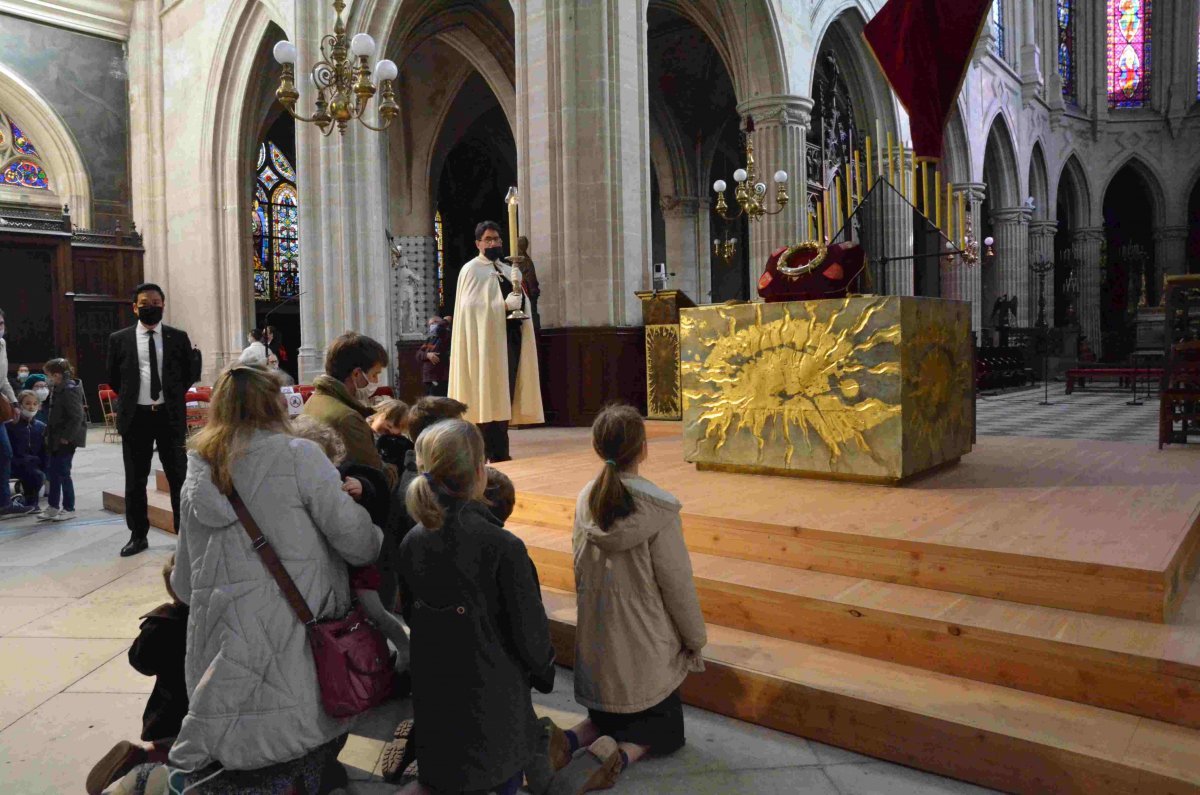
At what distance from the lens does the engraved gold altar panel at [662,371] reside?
8648 millimetres

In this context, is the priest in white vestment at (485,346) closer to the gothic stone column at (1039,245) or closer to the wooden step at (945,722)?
the wooden step at (945,722)

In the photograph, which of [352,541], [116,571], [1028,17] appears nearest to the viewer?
[352,541]

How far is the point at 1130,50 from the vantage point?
2745 centimetres

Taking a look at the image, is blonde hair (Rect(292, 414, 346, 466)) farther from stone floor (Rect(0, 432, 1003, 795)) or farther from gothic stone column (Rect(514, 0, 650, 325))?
gothic stone column (Rect(514, 0, 650, 325))

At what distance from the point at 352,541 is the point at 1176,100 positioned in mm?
32404

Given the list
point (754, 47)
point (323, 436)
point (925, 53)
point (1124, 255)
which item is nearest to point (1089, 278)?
point (1124, 255)

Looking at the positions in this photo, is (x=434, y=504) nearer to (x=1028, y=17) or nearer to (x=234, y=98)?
(x=234, y=98)

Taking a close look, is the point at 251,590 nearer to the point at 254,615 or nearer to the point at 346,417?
the point at 254,615

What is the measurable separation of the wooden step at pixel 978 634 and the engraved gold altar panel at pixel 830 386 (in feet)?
4.19

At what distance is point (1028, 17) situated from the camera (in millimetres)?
25016

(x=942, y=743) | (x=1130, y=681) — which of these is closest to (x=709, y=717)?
(x=942, y=743)

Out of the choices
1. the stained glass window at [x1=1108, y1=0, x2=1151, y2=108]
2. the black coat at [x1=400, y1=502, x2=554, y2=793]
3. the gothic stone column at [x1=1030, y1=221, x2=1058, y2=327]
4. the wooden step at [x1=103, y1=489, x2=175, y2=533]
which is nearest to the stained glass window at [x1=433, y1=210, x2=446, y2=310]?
the wooden step at [x1=103, y1=489, x2=175, y2=533]

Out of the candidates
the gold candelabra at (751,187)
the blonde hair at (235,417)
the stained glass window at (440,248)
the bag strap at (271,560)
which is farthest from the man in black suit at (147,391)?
the stained glass window at (440,248)

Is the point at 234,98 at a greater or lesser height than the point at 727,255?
greater
